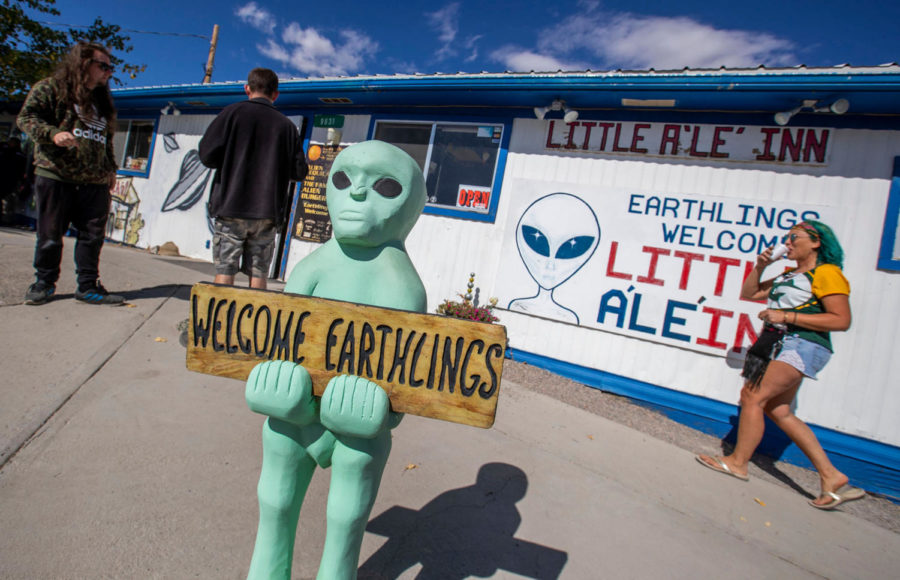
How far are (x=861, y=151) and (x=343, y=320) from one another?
4747mm

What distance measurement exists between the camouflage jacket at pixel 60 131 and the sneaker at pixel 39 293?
822mm

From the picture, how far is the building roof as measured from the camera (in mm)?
3498

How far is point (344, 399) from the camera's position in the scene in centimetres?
112

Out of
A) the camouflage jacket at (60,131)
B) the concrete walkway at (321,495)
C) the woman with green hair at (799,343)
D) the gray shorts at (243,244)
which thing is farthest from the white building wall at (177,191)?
the woman with green hair at (799,343)

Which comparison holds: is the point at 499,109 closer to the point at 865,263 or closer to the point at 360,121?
the point at 360,121

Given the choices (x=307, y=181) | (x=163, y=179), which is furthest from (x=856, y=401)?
(x=163, y=179)

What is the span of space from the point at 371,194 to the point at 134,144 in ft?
34.2

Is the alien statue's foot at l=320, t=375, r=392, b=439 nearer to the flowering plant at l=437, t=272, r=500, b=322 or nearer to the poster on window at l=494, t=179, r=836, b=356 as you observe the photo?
the flowering plant at l=437, t=272, r=500, b=322

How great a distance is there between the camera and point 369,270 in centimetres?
141

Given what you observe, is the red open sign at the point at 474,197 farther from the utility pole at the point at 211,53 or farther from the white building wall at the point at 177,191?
the utility pole at the point at 211,53

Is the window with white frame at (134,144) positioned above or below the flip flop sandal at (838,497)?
above

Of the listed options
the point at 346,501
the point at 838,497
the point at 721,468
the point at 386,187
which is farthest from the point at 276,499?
the point at 838,497

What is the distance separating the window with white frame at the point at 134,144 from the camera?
29.6 ft

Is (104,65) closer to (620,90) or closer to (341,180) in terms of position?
(341,180)
